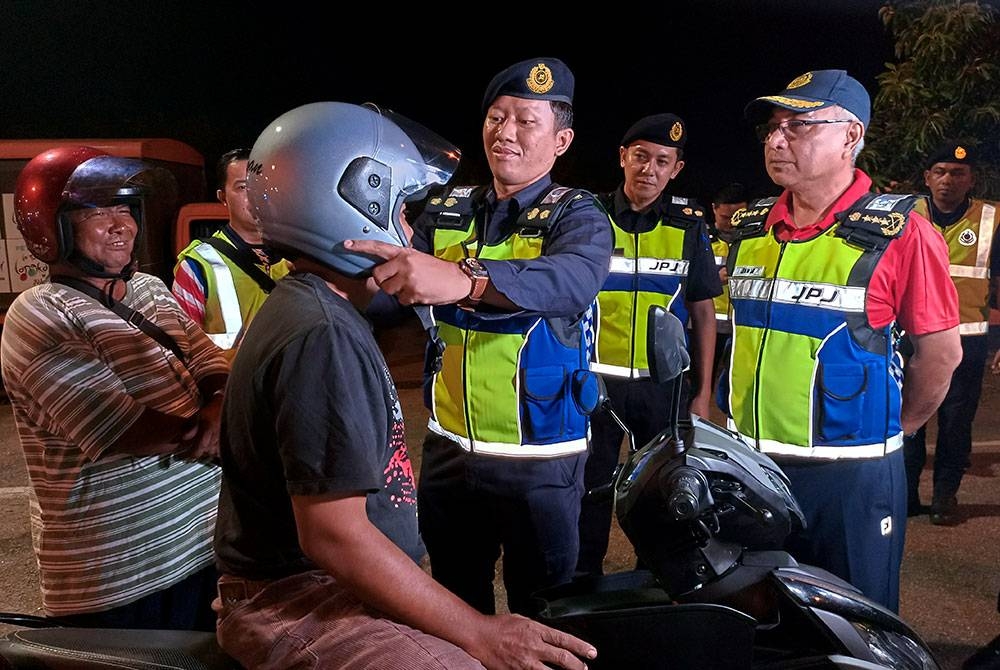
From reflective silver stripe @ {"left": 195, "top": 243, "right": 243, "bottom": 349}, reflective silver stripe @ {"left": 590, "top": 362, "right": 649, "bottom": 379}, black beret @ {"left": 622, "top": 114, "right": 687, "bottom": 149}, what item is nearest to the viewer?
reflective silver stripe @ {"left": 195, "top": 243, "right": 243, "bottom": 349}

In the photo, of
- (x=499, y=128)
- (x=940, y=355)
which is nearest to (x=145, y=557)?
(x=499, y=128)

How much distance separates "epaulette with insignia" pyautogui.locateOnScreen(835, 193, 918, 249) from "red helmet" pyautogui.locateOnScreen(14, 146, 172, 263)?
220cm

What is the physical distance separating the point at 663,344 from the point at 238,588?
0.96 m

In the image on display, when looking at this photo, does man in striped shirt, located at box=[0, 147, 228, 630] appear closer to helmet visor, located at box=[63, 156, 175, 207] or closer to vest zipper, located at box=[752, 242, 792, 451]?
helmet visor, located at box=[63, 156, 175, 207]

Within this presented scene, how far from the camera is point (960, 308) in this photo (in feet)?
17.6

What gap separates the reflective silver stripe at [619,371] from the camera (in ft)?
13.9

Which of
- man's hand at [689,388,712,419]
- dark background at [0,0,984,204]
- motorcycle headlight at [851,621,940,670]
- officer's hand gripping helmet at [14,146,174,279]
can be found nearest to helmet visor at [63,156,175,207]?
officer's hand gripping helmet at [14,146,174,279]

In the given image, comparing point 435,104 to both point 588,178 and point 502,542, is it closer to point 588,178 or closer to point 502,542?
point 588,178

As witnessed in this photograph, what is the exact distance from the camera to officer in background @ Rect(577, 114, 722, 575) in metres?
4.20

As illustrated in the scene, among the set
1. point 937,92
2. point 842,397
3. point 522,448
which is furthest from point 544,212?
point 937,92

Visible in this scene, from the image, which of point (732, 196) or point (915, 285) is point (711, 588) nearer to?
point (915, 285)

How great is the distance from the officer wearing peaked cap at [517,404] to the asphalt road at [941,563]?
1.59 metres

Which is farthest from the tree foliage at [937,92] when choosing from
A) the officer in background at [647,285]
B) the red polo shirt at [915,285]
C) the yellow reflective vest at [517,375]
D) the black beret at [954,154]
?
the yellow reflective vest at [517,375]

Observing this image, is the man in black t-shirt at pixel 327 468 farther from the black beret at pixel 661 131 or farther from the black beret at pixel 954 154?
the black beret at pixel 954 154
